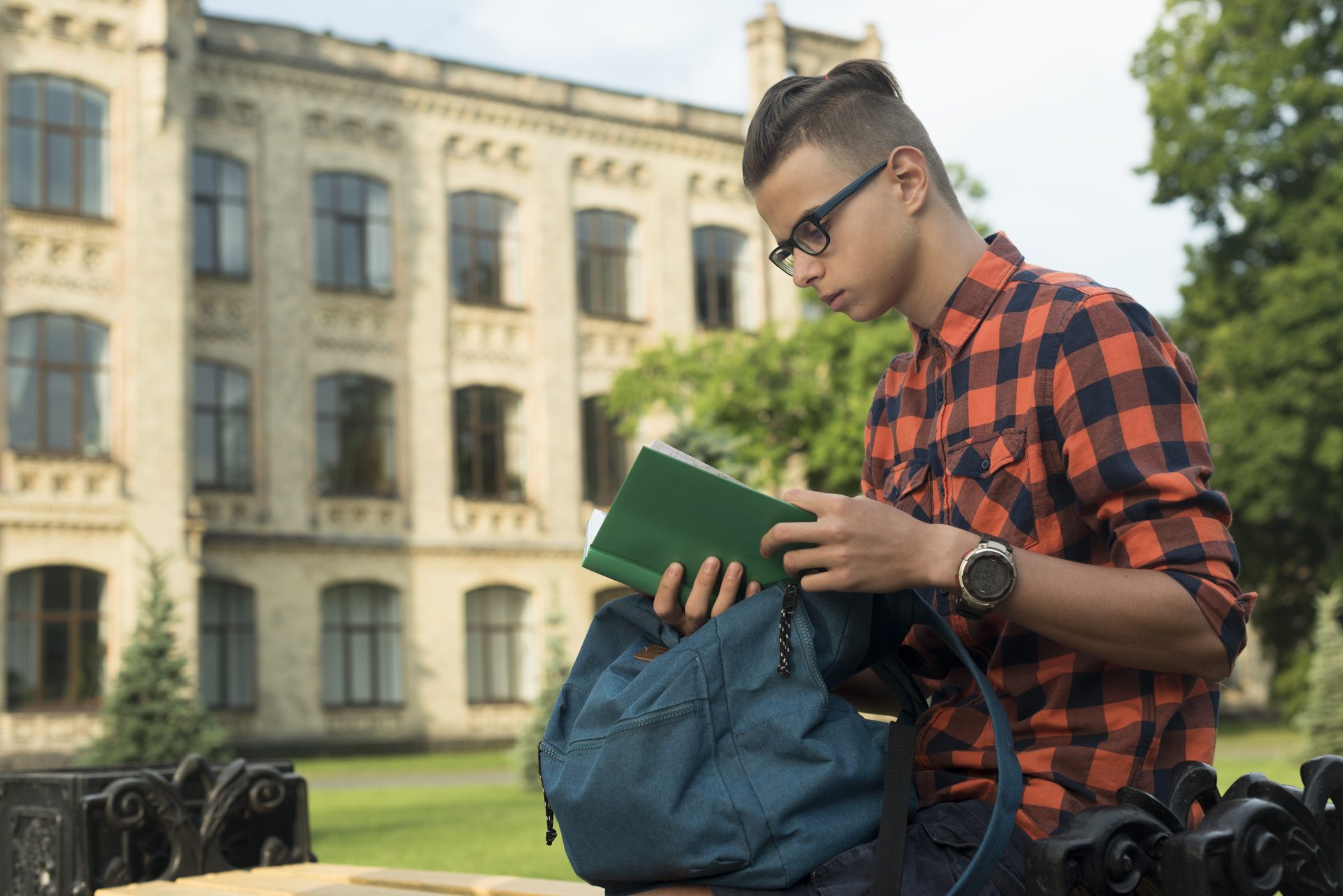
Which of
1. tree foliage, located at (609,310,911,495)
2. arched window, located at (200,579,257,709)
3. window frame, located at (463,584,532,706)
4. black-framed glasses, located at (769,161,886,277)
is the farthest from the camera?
window frame, located at (463,584,532,706)

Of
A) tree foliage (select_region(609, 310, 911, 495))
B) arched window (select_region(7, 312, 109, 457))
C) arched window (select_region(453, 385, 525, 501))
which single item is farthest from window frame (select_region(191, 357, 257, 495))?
tree foliage (select_region(609, 310, 911, 495))

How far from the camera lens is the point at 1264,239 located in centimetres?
2747

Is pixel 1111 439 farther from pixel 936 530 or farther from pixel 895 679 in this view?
pixel 895 679

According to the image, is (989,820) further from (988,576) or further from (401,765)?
(401,765)

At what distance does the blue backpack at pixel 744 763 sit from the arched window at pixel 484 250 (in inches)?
1095

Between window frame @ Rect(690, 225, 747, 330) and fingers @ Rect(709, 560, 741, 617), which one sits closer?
fingers @ Rect(709, 560, 741, 617)

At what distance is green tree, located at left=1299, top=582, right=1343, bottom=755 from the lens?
18.1m

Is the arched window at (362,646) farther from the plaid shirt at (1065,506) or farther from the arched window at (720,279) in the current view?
the plaid shirt at (1065,506)

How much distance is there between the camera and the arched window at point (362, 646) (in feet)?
88.2

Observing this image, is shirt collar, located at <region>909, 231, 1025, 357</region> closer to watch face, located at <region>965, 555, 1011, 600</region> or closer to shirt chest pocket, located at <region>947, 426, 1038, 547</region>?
shirt chest pocket, located at <region>947, 426, 1038, 547</region>

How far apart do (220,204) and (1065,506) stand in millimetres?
26638

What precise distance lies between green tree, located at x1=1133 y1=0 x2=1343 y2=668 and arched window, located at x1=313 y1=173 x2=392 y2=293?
50.4 ft

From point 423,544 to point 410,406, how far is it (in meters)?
2.79

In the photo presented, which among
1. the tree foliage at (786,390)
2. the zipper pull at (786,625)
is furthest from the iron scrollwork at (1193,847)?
the tree foliage at (786,390)
